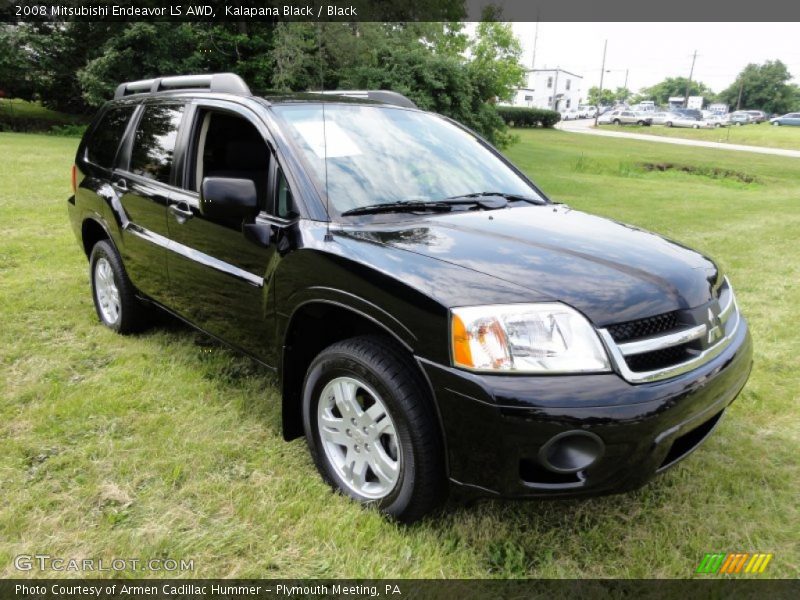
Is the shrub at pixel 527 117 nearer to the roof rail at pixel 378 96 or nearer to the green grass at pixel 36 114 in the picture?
the green grass at pixel 36 114

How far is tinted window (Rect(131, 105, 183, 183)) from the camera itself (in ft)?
11.8

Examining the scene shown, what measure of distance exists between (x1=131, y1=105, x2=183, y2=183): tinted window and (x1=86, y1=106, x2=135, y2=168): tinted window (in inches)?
13.6

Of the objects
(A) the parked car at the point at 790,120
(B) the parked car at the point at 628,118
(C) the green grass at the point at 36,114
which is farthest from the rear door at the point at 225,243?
(A) the parked car at the point at 790,120

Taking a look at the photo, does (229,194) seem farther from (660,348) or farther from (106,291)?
(106,291)

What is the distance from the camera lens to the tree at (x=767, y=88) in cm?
8244

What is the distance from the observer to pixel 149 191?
3.71 m

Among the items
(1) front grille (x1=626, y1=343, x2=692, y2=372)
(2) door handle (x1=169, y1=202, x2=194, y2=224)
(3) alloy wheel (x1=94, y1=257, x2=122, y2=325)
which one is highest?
(2) door handle (x1=169, y1=202, x2=194, y2=224)

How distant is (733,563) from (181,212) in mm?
3129

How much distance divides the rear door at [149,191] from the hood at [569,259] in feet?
5.37

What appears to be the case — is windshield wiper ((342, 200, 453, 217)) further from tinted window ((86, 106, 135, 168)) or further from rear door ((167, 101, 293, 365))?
tinted window ((86, 106, 135, 168))

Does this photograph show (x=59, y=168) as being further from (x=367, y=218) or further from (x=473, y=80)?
(x=367, y=218)

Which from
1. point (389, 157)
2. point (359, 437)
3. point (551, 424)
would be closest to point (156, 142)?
point (389, 157)

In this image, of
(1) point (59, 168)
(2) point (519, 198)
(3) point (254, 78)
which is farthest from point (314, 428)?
(3) point (254, 78)

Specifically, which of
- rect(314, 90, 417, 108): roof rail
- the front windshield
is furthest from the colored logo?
rect(314, 90, 417, 108): roof rail
